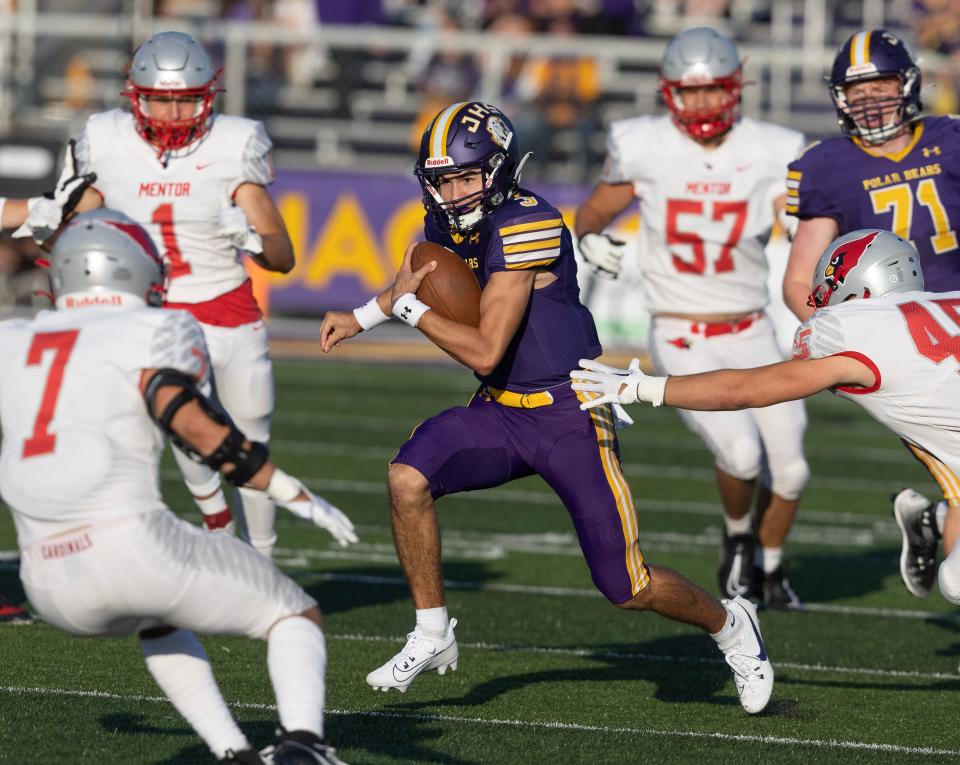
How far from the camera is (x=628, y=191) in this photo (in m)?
7.04

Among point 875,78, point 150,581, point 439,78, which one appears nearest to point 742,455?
point 875,78

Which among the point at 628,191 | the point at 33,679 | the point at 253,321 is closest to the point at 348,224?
the point at 628,191

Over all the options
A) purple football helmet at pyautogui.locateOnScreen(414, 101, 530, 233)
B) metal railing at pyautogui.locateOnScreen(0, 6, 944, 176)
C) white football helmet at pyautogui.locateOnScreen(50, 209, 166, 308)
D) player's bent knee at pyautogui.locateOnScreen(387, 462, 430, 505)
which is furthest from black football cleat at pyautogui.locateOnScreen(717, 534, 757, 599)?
metal railing at pyautogui.locateOnScreen(0, 6, 944, 176)

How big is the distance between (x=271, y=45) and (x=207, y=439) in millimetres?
12283

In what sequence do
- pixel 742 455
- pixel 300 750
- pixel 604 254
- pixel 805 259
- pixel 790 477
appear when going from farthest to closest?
pixel 790 477
pixel 742 455
pixel 604 254
pixel 805 259
pixel 300 750

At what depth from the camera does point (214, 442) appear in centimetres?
354

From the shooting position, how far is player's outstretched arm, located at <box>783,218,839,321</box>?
597cm

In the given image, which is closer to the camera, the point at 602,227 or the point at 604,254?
the point at 604,254

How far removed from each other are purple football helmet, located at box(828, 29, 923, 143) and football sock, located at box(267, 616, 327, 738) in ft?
10.5

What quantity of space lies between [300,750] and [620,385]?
146cm

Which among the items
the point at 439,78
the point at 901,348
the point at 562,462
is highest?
the point at 439,78

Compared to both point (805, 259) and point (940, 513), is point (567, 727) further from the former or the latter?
point (805, 259)

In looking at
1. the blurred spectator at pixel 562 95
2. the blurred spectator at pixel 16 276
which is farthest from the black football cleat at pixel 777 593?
the blurred spectator at pixel 16 276

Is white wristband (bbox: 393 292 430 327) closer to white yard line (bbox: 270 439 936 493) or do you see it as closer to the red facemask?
the red facemask
